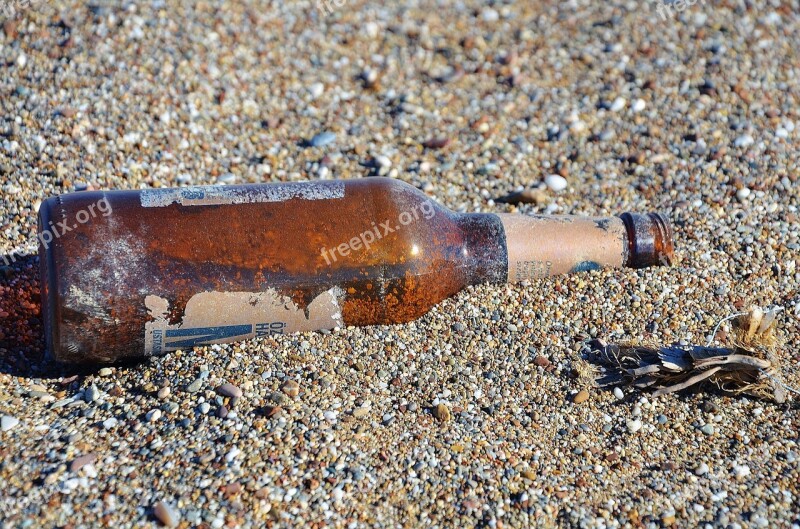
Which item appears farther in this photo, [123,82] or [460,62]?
[460,62]

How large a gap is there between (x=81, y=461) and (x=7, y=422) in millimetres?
321

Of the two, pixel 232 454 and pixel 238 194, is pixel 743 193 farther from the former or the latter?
pixel 232 454

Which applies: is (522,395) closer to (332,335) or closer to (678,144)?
(332,335)

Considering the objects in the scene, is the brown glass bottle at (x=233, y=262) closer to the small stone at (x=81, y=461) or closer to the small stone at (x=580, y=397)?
the small stone at (x=81, y=461)

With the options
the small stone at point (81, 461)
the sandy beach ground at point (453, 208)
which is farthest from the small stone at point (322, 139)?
the small stone at point (81, 461)

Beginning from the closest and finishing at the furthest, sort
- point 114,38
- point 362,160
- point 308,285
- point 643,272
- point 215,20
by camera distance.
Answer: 1. point 308,285
2. point 643,272
3. point 362,160
4. point 114,38
5. point 215,20

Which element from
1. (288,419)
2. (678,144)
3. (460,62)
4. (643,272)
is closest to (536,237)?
(643,272)

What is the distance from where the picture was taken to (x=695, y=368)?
2.75m

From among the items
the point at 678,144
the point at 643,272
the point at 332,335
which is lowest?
the point at 332,335

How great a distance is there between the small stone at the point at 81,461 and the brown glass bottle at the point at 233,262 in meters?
0.36

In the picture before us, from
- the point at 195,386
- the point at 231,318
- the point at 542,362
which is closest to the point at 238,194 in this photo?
the point at 231,318

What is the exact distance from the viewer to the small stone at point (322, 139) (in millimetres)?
4109

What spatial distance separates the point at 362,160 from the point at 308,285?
4.78 feet

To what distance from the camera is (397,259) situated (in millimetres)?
2738
